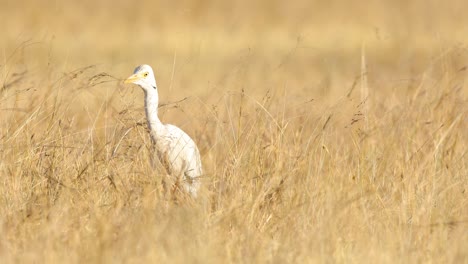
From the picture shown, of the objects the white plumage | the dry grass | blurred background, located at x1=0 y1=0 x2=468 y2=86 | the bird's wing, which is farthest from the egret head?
blurred background, located at x1=0 y1=0 x2=468 y2=86

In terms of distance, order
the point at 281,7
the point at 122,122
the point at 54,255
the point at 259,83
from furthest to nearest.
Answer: the point at 281,7
the point at 259,83
the point at 122,122
the point at 54,255

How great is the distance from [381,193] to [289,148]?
567 millimetres

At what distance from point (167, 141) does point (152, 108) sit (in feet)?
0.95

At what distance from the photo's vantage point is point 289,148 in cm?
573

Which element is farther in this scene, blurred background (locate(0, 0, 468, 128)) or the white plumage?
blurred background (locate(0, 0, 468, 128))

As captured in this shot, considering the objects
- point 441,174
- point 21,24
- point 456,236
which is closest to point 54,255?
point 456,236

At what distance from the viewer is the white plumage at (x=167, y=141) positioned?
5.90 meters

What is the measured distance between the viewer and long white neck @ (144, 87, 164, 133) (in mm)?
6176

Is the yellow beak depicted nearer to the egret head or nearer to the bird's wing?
the egret head

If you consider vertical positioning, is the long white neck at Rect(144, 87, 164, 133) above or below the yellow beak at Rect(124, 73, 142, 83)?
below

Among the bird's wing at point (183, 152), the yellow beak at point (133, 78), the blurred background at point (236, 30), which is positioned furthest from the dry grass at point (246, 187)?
the blurred background at point (236, 30)

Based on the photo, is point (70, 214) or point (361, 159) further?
point (361, 159)

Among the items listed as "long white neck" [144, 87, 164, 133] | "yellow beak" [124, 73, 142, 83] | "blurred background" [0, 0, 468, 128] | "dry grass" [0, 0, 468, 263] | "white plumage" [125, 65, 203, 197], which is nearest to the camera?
"dry grass" [0, 0, 468, 263]

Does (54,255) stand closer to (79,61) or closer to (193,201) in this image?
(193,201)
